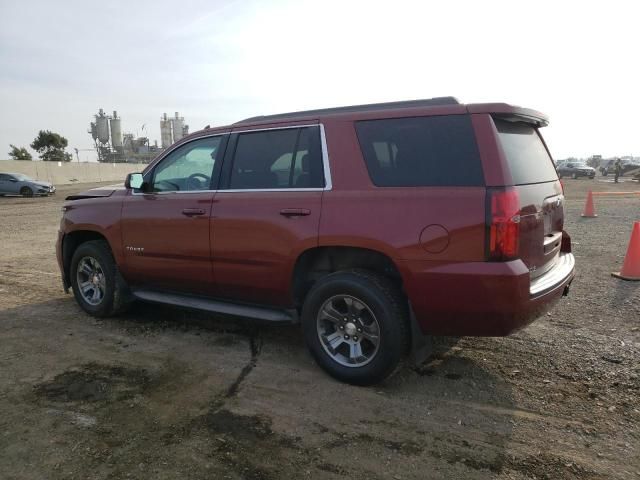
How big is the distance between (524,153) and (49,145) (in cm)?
6799

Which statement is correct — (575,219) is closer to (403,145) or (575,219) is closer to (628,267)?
(628,267)

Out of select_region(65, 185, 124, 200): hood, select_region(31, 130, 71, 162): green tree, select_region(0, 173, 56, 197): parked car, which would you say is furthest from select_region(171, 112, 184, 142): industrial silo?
select_region(65, 185, 124, 200): hood

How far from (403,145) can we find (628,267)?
4.51 m

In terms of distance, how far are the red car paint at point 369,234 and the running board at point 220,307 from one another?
0.25 feet

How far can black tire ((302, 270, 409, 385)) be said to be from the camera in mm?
3295

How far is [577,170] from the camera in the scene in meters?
40.8

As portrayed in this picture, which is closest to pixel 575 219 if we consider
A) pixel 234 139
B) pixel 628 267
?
pixel 628 267

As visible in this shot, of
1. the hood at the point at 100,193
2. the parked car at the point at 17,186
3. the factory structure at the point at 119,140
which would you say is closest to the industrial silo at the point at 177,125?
the factory structure at the point at 119,140

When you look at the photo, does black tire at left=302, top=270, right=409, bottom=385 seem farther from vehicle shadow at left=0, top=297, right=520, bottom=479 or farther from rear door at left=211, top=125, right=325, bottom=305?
rear door at left=211, top=125, right=325, bottom=305

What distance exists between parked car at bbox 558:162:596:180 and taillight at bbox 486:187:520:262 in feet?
139

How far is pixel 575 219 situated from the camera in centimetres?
1265

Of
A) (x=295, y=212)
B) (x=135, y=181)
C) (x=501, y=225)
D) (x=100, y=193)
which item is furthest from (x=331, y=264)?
(x=100, y=193)

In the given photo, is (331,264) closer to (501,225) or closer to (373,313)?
(373,313)

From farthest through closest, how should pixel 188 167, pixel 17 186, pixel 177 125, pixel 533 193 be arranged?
pixel 177 125 < pixel 17 186 < pixel 188 167 < pixel 533 193
